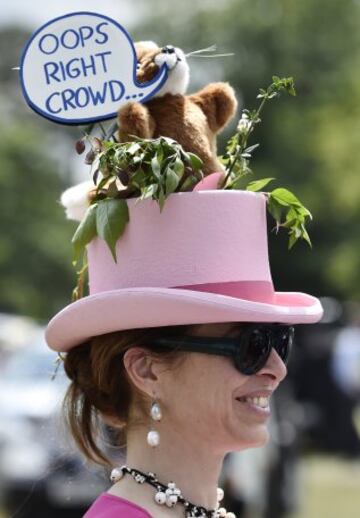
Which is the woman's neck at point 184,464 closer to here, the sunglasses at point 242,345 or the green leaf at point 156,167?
the sunglasses at point 242,345

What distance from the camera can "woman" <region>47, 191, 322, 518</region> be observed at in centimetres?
322

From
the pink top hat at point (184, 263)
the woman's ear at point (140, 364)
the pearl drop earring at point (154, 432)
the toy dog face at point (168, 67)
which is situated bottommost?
the pearl drop earring at point (154, 432)

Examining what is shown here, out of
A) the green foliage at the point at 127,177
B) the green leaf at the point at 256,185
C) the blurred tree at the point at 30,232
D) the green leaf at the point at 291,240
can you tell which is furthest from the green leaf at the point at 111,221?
the blurred tree at the point at 30,232

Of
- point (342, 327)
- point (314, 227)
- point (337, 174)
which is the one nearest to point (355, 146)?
point (337, 174)

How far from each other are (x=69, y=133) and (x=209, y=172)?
4906 cm

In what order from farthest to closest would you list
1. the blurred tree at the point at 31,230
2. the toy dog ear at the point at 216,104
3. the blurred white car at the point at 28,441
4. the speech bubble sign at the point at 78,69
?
1. the blurred tree at the point at 31,230
2. the blurred white car at the point at 28,441
3. the toy dog ear at the point at 216,104
4. the speech bubble sign at the point at 78,69

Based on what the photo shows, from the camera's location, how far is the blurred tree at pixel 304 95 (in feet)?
122

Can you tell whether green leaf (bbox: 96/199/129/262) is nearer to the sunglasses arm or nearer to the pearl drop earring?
the sunglasses arm

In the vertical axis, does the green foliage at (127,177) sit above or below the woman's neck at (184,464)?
above

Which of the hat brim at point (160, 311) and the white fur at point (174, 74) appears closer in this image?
the hat brim at point (160, 311)

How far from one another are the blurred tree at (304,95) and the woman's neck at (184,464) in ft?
98.9

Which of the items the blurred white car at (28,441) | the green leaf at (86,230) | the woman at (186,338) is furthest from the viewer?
the blurred white car at (28,441)

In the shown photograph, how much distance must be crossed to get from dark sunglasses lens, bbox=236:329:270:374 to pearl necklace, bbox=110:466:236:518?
0.32 metres

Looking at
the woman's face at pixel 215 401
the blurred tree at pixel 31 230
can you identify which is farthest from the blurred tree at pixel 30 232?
the woman's face at pixel 215 401
